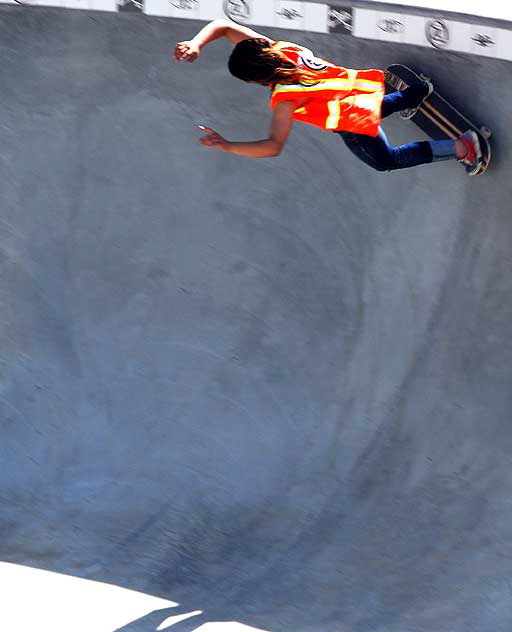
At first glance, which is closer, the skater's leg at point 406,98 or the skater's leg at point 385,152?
the skater's leg at point 385,152

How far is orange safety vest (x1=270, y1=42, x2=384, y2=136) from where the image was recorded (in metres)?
6.54

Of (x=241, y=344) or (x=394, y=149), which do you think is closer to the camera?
(x=394, y=149)

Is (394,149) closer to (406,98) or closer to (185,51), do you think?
(406,98)

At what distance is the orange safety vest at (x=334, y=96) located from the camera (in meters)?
6.54

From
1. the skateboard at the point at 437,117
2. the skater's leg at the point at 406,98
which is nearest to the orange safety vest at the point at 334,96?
the skater's leg at the point at 406,98

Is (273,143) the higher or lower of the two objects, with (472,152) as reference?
higher

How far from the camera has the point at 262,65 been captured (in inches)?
252

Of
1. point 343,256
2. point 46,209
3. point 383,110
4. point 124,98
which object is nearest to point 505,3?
point 383,110

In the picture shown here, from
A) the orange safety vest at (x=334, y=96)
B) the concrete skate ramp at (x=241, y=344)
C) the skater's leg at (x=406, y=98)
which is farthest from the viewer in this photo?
the skater's leg at (x=406, y=98)

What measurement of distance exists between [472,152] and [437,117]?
1.24 feet

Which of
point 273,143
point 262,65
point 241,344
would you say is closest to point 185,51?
point 262,65

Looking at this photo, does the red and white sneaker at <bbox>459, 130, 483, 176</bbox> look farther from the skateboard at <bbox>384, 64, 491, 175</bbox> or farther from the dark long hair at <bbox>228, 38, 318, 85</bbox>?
the dark long hair at <bbox>228, 38, 318, 85</bbox>

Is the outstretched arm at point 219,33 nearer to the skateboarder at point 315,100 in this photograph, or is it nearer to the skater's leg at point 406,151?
the skateboarder at point 315,100

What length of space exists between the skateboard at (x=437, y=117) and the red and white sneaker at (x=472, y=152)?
0.11 ft
